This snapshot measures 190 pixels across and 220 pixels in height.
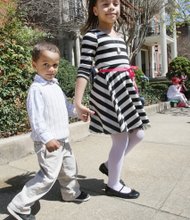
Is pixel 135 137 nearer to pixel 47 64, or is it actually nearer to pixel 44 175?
pixel 44 175

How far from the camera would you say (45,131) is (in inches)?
99.1

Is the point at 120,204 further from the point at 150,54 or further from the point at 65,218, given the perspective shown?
the point at 150,54

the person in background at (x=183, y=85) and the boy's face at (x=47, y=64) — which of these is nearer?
the boy's face at (x=47, y=64)

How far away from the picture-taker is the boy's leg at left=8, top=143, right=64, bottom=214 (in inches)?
101

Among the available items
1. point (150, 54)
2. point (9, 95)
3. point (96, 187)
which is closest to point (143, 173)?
point (96, 187)

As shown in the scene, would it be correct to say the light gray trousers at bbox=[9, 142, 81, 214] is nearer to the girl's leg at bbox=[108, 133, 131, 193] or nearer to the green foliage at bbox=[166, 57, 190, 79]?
the girl's leg at bbox=[108, 133, 131, 193]

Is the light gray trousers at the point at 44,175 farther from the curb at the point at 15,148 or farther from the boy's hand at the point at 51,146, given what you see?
the curb at the point at 15,148

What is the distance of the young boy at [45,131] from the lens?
8.33ft

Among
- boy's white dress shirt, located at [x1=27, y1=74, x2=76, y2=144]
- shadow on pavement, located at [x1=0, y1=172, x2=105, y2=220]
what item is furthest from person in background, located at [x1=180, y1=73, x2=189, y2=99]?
boy's white dress shirt, located at [x1=27, y1=74, x2=76, y2=144]

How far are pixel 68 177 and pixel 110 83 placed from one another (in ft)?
2.83

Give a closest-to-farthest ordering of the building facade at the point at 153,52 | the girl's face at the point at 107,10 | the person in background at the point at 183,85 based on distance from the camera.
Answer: the girl's face at the point at 107,10 < the person in background at the point at 183,85 < the building facade at the point at 153,52

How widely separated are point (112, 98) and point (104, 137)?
2.82 meters

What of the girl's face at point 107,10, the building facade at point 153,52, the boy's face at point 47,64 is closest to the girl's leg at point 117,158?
the boy's face at point 47,64

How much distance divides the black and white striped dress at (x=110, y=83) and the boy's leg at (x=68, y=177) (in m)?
0.37
